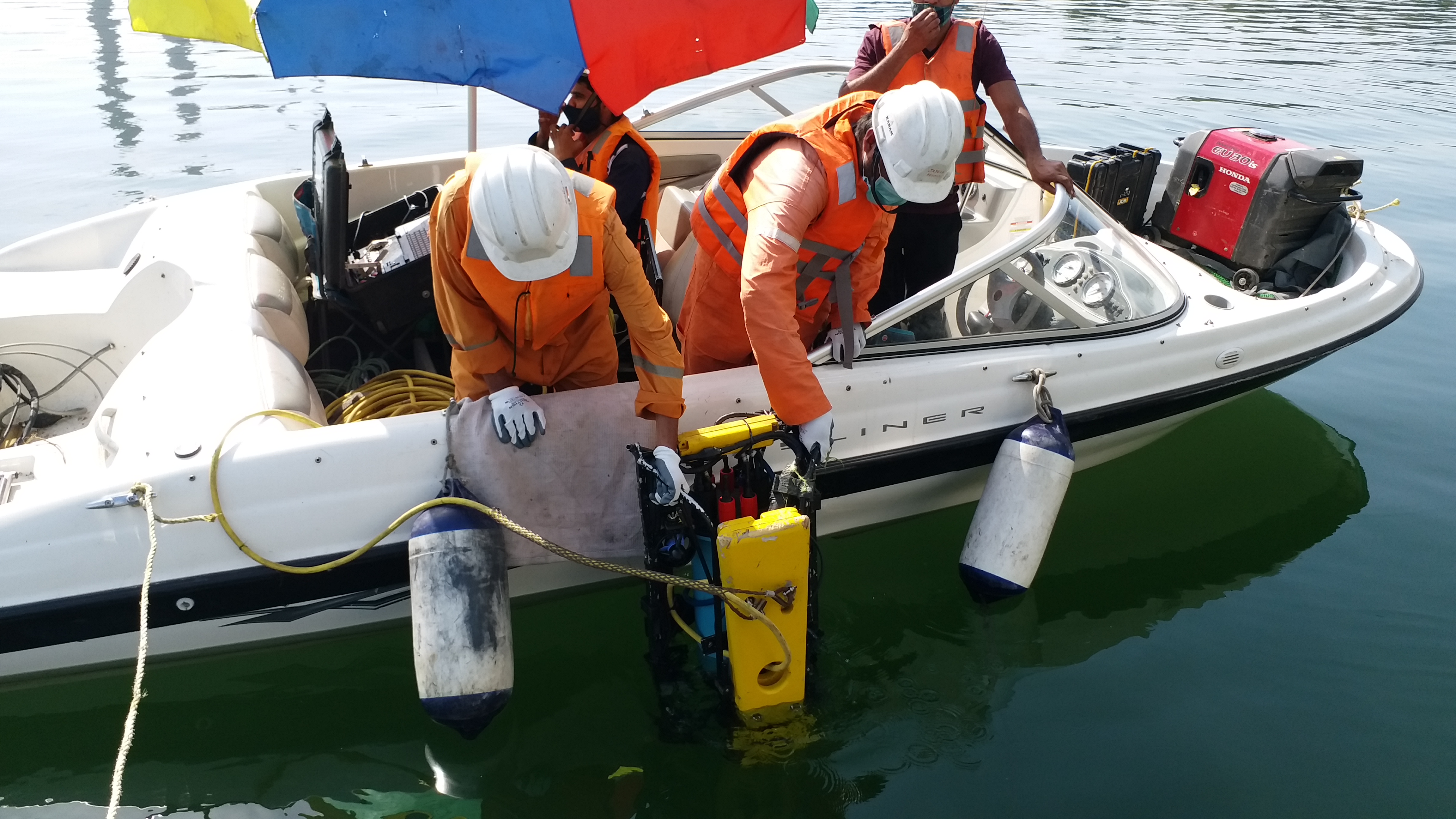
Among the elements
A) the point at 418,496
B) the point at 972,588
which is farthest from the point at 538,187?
the point at 972,588

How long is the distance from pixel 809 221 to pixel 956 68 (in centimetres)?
150

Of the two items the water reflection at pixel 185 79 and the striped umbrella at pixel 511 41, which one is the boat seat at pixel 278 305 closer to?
the striped umbrella at pixel 511 41

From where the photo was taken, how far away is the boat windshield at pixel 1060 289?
10.8ft

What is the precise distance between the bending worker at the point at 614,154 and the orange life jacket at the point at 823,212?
0.42m

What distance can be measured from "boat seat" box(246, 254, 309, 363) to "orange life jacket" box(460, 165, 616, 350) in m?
1.01

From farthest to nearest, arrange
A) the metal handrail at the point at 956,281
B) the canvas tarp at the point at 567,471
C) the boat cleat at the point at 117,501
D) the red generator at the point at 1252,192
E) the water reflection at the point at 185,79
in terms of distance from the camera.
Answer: the water reflection at the point at 185,79 → the red generator at the point at 1252,192 → the metal handrail at the point at 956,281 → the canvas tarp at the point at 567,471 → the boat cleat at the point at 117,501

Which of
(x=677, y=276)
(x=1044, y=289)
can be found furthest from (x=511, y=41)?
(x=1044, y=289)

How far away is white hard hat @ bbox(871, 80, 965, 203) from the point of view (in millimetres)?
2482

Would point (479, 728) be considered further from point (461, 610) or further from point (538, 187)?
point (538, 187)

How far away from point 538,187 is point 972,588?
78.2 inches

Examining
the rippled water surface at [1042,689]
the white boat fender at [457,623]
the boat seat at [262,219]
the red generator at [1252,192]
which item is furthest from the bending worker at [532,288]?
the red generator at [1252,192]

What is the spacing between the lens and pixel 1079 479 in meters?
4.03

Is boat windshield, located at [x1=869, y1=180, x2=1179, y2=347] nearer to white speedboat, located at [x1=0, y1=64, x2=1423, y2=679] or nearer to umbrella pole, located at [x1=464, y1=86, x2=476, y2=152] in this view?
white speedboat, located at [x1=0, y1=64, x2=1423, y2=679]

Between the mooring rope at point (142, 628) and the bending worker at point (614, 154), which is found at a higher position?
the bending worker at point (614, 154)
